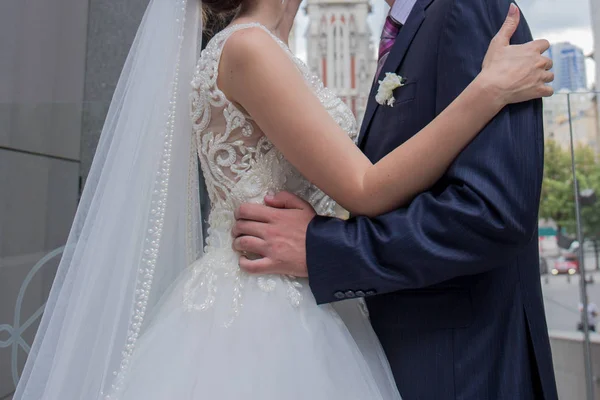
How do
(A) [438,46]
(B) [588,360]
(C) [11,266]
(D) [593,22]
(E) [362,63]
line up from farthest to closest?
(E) [362,63]
(D) [593,22]
(B) [588,360]
(C) [11,266]
(A) [438,46]

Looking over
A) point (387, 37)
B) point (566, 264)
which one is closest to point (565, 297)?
point (566, 264)

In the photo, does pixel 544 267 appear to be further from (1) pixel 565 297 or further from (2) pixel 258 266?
(2) pixel 258 266

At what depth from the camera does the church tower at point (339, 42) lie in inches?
755

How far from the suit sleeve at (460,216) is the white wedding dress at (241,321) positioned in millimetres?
91

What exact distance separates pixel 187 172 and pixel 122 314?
32cm

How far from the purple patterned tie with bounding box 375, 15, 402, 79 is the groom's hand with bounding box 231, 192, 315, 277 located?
36 centimetres

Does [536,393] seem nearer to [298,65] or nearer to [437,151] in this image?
[437,151]

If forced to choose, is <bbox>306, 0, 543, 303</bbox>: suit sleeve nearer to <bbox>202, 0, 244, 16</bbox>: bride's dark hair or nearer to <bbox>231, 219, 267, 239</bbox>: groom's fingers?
<bbox>231, 219, 267, 239</bbox>: groom's fingers

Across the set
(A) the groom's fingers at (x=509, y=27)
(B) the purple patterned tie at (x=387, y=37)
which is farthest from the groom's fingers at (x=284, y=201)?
(A) the groom's fingers at (x=509, y=27)

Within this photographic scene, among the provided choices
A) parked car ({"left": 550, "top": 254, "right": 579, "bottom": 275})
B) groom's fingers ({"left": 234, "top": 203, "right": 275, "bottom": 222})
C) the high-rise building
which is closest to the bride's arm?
groom's fingers ({"left": 234, "top": 203, "right": 275, "bottom": 222})

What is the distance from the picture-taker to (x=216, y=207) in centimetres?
93

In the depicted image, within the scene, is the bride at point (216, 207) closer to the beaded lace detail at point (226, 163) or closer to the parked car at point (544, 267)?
the beaded lace detail at point (226, 163)

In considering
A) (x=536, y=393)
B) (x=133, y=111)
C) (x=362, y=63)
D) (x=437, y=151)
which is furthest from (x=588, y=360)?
(x=362, y=63)

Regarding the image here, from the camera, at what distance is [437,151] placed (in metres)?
0.71
